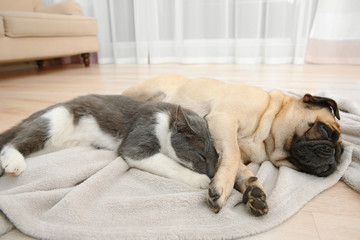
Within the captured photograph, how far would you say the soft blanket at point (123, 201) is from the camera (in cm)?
95

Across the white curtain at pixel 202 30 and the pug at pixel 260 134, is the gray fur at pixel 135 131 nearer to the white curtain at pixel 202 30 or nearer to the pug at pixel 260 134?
the pug at pixel 260 134

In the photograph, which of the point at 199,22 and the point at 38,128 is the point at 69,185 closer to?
the point at 38,128

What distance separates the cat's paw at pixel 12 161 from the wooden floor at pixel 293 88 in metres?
0.78

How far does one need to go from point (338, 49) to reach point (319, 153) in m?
3.95

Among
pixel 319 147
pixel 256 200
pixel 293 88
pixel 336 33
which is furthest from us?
pixel 336 33

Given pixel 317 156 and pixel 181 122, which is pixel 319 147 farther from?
pixel 181 122

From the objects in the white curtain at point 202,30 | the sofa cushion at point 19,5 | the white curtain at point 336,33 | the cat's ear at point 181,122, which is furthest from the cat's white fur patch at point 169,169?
the sofa cushion at point 19,5

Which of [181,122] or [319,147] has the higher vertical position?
[181,122]

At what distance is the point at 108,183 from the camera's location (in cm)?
124

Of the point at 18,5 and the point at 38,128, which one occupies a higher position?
the point at 18,5

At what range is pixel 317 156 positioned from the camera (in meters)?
1.32

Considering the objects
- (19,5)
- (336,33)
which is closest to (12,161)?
(336,33)

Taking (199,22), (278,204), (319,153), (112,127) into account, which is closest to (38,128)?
(112,127)

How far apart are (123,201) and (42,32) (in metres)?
4.05
